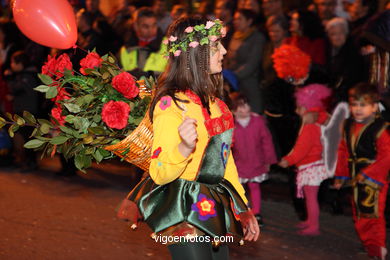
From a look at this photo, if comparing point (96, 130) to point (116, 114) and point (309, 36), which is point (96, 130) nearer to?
point (116, 114)

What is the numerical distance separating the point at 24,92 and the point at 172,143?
6858mm

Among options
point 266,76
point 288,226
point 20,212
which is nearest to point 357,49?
point 266,76

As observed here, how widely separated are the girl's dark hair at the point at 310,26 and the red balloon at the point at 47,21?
15.3ft

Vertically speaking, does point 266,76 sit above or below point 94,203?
above

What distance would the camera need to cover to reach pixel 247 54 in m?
9.21

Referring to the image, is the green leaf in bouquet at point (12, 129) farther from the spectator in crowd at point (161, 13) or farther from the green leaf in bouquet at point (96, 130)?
the spectator in crowd at point (161, 13)

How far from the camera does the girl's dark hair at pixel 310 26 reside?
850 cm

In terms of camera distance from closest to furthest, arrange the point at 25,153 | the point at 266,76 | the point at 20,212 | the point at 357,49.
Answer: the point at 20,212, the point at 357,49, the point at 266,76, the point at 25,153

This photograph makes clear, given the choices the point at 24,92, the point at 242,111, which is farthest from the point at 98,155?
the point at 24,92

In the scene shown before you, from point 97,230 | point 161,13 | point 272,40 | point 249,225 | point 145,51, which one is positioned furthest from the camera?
point 161,13

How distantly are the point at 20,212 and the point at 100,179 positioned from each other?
1906mm

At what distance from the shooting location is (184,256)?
136 inches

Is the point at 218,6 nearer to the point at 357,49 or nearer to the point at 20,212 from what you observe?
the point at 357,49

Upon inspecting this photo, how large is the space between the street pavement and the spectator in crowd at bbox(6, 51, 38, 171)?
2.99 ft
